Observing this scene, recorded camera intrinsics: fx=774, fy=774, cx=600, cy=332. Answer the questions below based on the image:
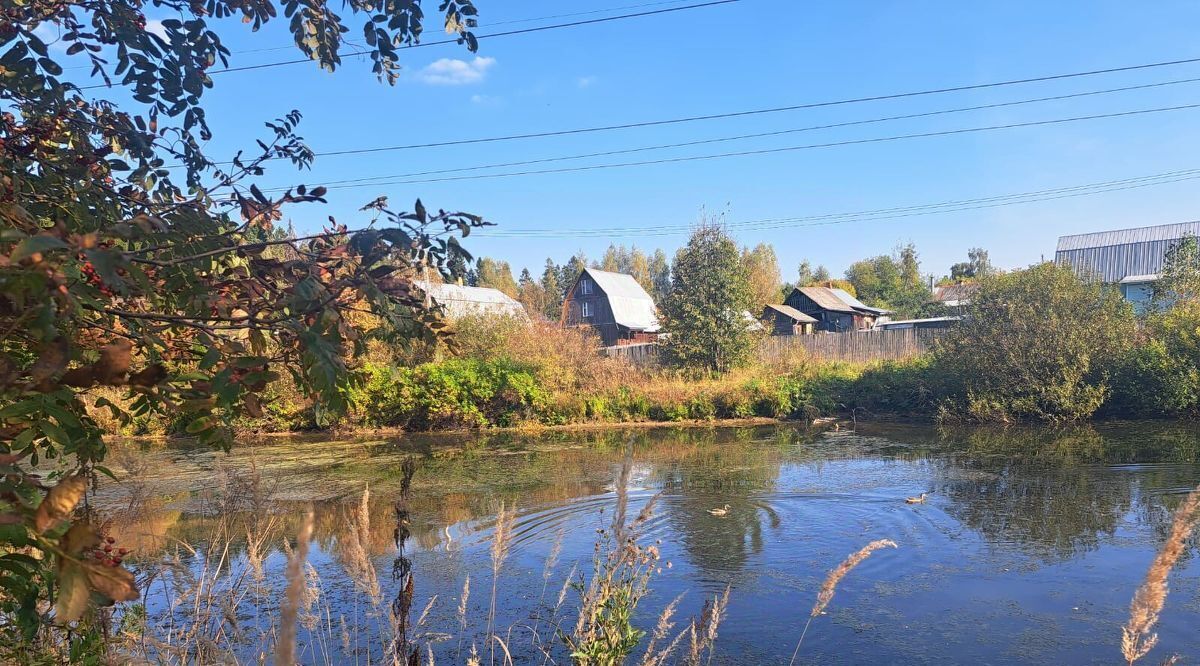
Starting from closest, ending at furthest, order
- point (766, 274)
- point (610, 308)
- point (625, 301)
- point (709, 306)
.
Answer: point (709, 306)
point (610, 308)
point (625, 301)
point (766, 274)

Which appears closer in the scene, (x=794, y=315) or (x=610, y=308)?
(x=794, y=315)

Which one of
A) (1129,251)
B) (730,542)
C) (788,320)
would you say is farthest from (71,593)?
(1129,251)

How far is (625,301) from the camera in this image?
52.6 m

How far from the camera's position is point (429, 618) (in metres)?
5.89

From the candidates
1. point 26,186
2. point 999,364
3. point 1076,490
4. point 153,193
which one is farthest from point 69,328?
point 999,364

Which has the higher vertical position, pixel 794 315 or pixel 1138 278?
pixel 1138 278

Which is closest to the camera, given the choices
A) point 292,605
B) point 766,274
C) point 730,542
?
point 292,605

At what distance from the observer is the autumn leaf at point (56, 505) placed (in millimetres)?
1217

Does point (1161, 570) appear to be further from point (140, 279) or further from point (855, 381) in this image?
point (855, 381)

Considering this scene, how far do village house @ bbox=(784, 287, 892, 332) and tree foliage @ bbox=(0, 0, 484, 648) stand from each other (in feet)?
147

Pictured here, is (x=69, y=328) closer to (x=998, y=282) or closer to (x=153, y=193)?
(x=153, y=193)

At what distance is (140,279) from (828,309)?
1826 inches

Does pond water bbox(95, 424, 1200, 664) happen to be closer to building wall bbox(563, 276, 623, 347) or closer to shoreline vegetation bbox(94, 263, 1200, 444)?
shoreline vegetation bbox(94, 263, 1200, 444)

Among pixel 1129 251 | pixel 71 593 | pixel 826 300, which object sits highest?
pixel 1129 251
